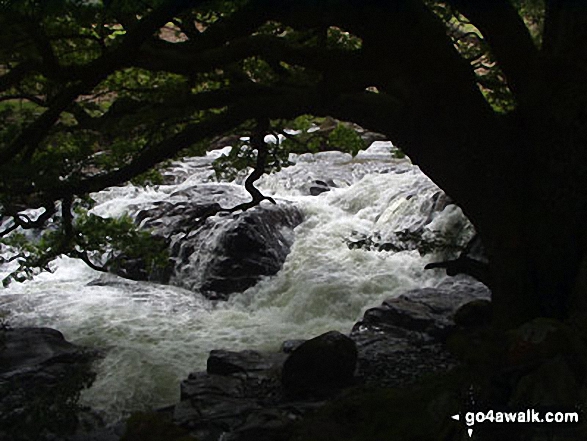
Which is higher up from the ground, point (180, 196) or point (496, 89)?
point (496, 89)

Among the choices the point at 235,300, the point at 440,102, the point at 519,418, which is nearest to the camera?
the point at 519,418

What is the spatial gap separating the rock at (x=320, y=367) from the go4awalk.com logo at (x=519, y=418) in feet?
16.6

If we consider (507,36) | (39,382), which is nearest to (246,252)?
(39,382)

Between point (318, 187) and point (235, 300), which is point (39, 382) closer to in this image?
point (235, 300)

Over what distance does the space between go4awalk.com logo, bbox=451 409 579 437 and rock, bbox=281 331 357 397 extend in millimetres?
5056

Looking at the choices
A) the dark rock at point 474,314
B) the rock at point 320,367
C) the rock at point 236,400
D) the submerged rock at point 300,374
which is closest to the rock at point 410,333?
the submerged rock at point 300,374

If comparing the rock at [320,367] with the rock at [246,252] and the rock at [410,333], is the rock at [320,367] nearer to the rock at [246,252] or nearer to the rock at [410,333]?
the rock at [410,333]

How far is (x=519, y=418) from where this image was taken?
13.5 ft

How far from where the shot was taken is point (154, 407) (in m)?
10.2

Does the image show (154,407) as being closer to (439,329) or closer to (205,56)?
(439,329)

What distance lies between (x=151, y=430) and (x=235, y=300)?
864 centimetres

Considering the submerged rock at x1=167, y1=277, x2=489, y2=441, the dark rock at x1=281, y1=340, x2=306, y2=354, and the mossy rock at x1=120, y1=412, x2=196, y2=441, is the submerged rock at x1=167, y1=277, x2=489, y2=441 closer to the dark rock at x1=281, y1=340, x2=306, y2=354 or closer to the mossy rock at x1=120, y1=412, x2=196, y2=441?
the dark rock at x1=281, y1=340, x2=306, y2=354

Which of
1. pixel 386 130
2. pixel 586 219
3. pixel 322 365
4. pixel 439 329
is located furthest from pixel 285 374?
pixel 586 219

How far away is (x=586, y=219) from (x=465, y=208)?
46.5 inches
